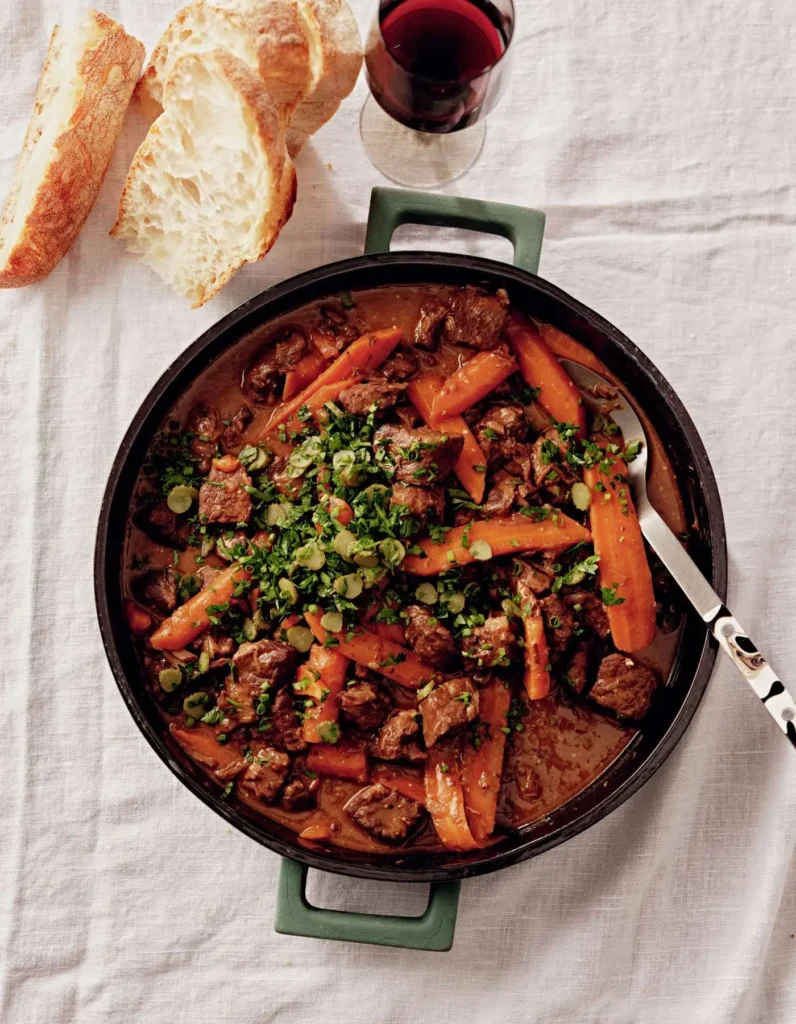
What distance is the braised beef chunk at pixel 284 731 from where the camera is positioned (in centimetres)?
258

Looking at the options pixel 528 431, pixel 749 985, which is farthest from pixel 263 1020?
pixel 528 431

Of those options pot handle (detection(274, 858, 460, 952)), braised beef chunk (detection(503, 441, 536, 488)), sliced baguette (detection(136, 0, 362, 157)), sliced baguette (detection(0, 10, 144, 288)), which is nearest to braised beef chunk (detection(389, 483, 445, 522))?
braised beef chunk (detection(503, 441, 536, 488))

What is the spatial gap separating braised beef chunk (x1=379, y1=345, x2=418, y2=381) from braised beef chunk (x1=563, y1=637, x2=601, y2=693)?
875mm

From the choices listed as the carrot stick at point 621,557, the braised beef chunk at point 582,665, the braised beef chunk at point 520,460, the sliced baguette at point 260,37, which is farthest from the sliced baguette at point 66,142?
the braised beef chunk at point 582,665

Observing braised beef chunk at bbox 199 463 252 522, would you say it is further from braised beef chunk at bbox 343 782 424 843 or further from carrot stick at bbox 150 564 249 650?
braised beef chunk at bbox 343 782 424 843

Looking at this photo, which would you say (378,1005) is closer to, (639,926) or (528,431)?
(639,926)

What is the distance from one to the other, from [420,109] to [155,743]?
1.81 m

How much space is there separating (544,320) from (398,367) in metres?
0.44

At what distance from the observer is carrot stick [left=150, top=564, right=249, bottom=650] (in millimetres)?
2545

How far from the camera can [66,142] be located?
8.98ft

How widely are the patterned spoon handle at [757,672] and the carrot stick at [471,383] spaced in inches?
33.3

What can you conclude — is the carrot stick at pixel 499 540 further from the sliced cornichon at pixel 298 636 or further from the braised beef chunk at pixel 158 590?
the braised beef chunk at pixel 158 590

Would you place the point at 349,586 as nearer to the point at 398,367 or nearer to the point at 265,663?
the point at 265,663

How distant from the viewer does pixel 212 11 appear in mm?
2555
